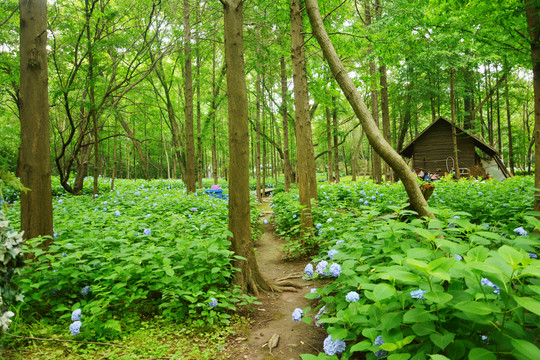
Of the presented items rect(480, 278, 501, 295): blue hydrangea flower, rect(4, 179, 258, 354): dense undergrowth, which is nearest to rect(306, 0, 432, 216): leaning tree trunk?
rect(480, 278, 501, 295): blue hydrangea flower

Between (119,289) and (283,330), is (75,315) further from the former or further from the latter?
(283,330)

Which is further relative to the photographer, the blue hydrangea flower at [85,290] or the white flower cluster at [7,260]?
the blue hydrangea flower at [85,290]

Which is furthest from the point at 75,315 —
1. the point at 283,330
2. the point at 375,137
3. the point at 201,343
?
the point at 375,137

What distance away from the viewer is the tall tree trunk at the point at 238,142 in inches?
146

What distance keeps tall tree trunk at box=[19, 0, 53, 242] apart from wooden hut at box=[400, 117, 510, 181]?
2106cm

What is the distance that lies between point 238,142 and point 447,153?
20.7m

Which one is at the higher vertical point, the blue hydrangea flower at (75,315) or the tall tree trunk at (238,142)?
the tall tree trunk at (238,142)

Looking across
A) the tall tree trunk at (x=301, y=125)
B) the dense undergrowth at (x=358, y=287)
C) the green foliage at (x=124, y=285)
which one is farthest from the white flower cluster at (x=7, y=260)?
the tall tree trunk at (x=301, y=125)

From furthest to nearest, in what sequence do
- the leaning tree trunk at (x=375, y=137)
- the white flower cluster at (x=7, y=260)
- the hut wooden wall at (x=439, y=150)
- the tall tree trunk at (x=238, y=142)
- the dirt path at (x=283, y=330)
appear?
the hut wooden wall at (x=439, y=150) → the tall tree trunk at (x=238, y=142) → the leaning tree trunk at (x=375, y=137) → the dirt path at (x=283, y=330) → the white flower cluster at (x=7, y=260)

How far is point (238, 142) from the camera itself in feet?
12.2

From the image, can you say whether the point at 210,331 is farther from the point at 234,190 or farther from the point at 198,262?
the point at 234,190

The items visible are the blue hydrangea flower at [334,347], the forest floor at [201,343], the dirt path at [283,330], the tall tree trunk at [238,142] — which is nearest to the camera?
the blue hydrangea flower at [334,347]

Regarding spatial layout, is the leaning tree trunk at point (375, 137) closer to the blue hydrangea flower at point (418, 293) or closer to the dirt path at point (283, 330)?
the dirt path at point (283, 330)

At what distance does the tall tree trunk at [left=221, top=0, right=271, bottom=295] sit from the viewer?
3.71 metres
